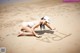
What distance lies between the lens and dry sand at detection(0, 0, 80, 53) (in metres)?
2.08

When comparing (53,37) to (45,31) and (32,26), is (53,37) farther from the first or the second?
(32,26)

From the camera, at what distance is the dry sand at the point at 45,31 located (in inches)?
82.0

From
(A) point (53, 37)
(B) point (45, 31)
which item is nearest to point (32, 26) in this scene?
(B) point (45, 31)

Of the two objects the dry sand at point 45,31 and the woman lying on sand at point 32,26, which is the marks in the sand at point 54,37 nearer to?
the dry sand at point 45,31

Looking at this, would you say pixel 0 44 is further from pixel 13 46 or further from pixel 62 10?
pixel 62 10

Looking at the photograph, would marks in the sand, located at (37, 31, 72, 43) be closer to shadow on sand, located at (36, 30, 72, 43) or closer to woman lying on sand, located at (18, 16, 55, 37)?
shadow on sand, located at (36, 30, 72, 43)

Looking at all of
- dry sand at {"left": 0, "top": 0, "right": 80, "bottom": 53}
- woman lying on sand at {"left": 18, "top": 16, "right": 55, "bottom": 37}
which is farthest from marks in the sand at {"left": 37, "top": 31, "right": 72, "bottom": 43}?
woman lying on sand at {"left": 18, "top": 16, "right": 55, "bottom": 37}

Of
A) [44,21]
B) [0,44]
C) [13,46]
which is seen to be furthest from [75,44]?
[0,44]

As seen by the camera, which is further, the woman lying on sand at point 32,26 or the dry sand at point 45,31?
the woman lying on sand at point 32,26

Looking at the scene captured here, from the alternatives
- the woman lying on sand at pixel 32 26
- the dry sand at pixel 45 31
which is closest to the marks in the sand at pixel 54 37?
the dry sand at pixel 45 31

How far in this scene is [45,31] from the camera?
2199mm

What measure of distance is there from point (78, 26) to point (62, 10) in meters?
0.36

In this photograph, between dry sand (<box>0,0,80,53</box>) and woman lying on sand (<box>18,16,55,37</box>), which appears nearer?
dry sand (<box>0,0,80,53</box>)

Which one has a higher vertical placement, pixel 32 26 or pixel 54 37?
pixel 32 26
